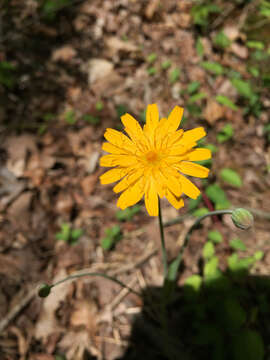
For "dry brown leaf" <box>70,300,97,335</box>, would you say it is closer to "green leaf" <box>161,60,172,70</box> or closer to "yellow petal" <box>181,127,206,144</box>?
"yellow petal" <box>181,127,206,144</box>

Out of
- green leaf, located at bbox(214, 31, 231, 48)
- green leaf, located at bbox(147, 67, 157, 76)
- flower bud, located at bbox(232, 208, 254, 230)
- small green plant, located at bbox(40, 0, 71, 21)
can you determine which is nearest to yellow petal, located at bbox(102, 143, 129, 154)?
flower bud, located at bbox(232, 208, 254, 230)

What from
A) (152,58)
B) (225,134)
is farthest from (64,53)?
(225,134)

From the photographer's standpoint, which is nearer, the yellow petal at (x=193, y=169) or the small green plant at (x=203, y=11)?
the yellow petal at (x=193, y=169)

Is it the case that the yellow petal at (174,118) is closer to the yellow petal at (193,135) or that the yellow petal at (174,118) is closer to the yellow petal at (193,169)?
the yellow petal at (193,135)

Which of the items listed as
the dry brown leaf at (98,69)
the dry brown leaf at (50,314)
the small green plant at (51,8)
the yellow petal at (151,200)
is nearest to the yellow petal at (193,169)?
the yellow petal at (151,200)

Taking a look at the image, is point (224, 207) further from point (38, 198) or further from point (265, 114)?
point (38, 198)

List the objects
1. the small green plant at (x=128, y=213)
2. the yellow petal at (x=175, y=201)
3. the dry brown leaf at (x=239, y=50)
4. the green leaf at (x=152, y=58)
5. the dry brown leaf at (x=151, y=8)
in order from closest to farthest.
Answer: the yellow petal at (x=175, y=201) < the small green plant at (x=128, y=213) < the dry brown leaf at (x=239, y=50) < the green leaf at (x=152, y=58) < the dry brown leaf at (x=151, y=8)
